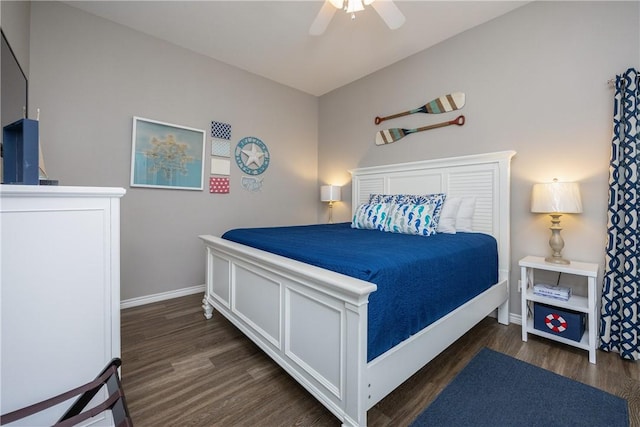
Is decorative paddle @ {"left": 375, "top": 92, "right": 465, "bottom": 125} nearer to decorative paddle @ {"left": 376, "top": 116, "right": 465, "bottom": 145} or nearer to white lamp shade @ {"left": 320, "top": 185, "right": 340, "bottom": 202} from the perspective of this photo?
decorative paddle @ {"left": 376, "top": 116, "right": 465, "bottom": 145}

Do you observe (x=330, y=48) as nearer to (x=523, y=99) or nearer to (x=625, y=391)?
(x=523, y=99)

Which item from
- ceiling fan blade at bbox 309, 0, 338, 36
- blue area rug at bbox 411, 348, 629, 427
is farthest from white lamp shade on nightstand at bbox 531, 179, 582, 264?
ceiling fan blade at bbox 309, 0, 338, 36

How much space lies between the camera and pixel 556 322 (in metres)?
1.98

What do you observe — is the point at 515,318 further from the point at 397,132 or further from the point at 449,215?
the point at 397,132

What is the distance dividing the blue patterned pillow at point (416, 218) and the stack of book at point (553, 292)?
85 cm

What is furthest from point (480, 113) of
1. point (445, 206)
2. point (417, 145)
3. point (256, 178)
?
point (256, 178)

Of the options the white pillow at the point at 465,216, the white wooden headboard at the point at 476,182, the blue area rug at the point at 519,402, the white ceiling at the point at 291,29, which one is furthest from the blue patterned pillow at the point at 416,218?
the white ceiling at the point at 291,29

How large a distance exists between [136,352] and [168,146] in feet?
6.64

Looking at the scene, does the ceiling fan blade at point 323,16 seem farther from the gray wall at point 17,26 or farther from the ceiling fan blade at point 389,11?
the gray wall at point 17,26

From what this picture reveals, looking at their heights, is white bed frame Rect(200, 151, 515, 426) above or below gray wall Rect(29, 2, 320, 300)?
below

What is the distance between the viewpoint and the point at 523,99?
238 cm

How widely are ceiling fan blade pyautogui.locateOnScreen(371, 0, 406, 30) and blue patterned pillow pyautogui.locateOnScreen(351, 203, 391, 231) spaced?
1469mm

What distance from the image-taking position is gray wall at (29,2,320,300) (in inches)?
93.4

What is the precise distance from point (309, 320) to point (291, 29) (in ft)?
9.11
